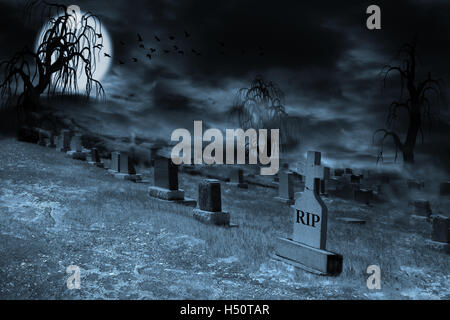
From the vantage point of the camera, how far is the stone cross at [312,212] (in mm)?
5395

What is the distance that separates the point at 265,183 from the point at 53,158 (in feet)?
29.2

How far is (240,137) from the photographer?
19516mm

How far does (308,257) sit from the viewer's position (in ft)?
17.7

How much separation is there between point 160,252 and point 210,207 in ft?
8.62

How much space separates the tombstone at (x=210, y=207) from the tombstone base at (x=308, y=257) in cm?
228

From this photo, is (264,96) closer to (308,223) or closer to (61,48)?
(61,48)

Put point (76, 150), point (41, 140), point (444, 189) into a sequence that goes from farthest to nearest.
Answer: point (41, 140), point (444, 189), point (76, 150)

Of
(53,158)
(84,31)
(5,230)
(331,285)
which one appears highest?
(84,31)

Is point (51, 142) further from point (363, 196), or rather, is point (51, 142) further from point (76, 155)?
point (363, 196)

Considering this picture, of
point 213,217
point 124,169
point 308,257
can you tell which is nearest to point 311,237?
point 308,257

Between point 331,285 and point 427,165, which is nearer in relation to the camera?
point 331,285

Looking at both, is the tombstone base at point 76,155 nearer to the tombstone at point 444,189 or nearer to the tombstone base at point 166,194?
the tombstone base at point 166,194

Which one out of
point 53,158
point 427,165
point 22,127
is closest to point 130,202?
point 53,158

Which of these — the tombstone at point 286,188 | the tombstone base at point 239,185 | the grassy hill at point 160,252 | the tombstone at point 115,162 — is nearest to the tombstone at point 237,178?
the tombstone base at point 239,185
